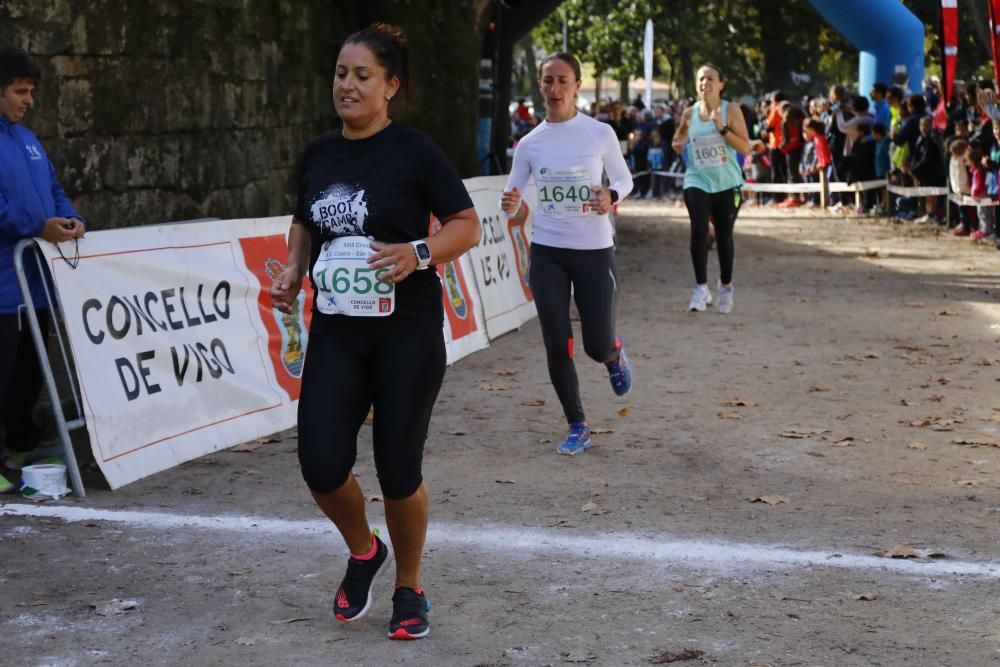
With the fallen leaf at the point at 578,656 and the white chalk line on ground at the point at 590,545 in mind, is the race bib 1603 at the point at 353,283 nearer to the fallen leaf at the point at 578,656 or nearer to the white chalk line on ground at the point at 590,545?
the fallen leaf at the point at 578,656

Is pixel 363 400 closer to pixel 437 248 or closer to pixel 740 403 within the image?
pixel 437 248

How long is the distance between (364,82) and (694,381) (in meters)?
5.52

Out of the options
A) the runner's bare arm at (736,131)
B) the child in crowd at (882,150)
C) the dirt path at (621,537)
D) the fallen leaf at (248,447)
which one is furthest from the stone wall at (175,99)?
the child in crowd at (882,150)

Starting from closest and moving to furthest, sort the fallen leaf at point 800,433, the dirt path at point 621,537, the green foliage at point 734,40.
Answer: the dirt path at point 621,537 < the fallen leaf at point 800,433 < the green foliage at point 734,40

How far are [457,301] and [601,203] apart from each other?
3674 mm

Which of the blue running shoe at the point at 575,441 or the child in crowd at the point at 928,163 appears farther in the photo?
the child in crowd at the point at 928,163

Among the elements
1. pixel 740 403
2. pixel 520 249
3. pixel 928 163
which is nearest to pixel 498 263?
pixel 520 249

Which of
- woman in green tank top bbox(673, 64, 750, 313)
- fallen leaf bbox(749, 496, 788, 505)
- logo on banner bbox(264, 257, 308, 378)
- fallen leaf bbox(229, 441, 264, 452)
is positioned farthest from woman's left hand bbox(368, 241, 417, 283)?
woman in green tank top bbox(673, 64, 750, 313)

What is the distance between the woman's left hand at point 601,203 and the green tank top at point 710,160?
4.42 m

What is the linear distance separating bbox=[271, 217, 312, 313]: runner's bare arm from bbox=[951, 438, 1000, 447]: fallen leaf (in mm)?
4303

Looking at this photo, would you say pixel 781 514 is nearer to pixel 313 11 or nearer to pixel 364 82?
pixel 364 82

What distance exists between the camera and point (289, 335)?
Result: 28.5ft

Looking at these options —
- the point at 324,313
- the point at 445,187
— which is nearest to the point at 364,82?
the point at 445,187

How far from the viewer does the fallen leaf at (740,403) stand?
29.3 ft
